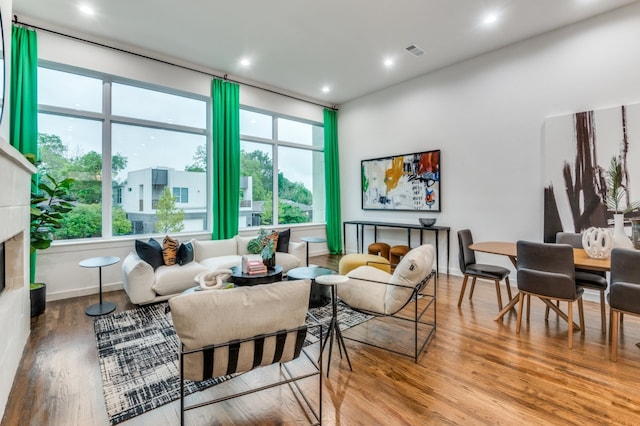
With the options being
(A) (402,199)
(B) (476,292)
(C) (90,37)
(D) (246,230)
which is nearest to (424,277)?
(B) (476,292)

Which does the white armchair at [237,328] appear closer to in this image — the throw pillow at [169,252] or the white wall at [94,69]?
the throw pillow at [169,252]

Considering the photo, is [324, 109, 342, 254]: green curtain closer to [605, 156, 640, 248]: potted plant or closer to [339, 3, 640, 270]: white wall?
[339, 3, 640, 270]: white wall

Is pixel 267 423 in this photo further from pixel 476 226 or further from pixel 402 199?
pixel 402 199

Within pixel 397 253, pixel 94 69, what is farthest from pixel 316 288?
pixel 94 69

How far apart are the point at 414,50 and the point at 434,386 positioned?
4.54 m

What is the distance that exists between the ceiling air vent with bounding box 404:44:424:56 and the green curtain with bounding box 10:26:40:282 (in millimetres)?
4977

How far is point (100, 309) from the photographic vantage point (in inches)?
137

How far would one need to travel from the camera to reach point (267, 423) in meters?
1.75

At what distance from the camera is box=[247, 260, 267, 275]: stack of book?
328 cm

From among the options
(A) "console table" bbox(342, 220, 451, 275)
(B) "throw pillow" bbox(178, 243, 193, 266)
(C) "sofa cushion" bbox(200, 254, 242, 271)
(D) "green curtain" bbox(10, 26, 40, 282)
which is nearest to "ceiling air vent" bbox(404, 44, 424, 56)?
(A) "console table" bbox(342, 220, 451, 275)

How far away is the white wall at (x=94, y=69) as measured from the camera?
386 cm

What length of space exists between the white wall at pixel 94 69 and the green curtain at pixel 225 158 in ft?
0.83

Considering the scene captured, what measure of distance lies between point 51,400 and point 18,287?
113cm

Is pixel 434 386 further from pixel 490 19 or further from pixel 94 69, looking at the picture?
pixel 94 69
